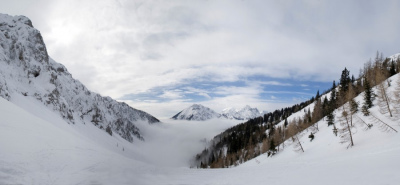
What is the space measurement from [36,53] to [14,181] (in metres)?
179

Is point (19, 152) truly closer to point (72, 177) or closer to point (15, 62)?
point (72, 177)

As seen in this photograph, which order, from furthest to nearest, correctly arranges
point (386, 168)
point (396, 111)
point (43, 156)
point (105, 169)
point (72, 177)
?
point (396, 111) < point (105, 169) < point (43, 156) < point (72, 177) < point (386, 168)

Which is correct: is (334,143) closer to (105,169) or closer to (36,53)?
(105,169)

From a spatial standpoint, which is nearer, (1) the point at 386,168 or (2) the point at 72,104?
(1) the point at 386,168

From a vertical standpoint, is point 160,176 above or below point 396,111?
below

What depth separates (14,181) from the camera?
1588 centimetres

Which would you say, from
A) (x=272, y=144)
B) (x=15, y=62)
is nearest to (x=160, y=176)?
(x=272, y=144)

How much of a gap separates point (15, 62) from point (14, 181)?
146 m

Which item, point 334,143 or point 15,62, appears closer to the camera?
point 334,143

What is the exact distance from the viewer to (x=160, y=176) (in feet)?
88.5

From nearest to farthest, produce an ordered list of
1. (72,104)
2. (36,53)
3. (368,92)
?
(368,92) < (36,53) < (72,104)

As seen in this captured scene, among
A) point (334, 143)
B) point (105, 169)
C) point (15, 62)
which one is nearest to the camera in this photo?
point (105, 169)

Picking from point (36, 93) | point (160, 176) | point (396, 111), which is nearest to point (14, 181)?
point (160, 176)

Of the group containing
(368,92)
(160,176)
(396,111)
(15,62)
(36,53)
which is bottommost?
(160,176)
